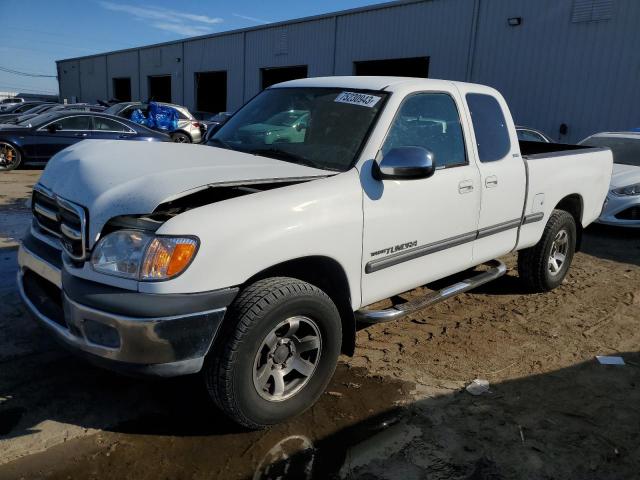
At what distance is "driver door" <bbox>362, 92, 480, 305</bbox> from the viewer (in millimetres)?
3197

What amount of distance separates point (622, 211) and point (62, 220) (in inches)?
307

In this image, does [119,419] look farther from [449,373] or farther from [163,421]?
[449,373]

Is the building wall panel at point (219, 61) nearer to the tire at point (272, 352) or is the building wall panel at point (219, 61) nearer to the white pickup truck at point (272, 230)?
the white pickup truck at point (272, 230)

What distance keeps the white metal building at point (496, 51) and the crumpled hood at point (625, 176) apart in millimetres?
6799

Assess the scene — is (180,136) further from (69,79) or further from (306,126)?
(69,79)

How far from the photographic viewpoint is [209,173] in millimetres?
2809

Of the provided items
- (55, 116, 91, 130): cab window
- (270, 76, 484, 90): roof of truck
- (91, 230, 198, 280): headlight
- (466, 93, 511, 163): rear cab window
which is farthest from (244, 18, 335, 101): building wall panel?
(91, 230, 198, 280): headlight

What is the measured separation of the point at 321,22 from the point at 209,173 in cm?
2181

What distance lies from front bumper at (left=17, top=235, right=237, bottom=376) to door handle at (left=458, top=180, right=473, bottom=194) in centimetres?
195

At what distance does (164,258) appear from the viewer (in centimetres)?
238

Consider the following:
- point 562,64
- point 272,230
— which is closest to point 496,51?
point 562,64

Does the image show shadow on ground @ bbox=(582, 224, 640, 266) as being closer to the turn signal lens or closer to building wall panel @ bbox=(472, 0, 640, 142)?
the turn signal lens

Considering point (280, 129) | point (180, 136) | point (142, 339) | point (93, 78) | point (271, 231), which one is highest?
point (93, 78)

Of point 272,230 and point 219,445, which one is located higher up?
point 272,230
